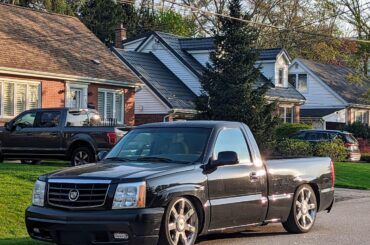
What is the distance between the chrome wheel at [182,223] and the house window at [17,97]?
18942mm

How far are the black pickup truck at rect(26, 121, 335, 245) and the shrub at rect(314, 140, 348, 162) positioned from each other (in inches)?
744

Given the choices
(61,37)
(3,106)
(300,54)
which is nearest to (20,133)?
(3,106)

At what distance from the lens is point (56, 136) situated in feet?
63.0

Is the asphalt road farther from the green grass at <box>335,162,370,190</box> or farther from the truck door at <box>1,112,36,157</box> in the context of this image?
the truck door at <box>1,112,36,157</box>

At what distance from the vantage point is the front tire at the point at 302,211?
35.5ft

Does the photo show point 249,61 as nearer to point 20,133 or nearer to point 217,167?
point 20,133

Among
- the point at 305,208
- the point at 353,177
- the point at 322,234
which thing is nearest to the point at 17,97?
the point at 353,177

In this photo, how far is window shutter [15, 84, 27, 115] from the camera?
1065 inches

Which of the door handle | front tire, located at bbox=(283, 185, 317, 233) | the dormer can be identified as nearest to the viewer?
the door handle

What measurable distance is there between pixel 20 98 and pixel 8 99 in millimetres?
553

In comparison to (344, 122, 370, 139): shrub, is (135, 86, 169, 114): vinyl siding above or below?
above

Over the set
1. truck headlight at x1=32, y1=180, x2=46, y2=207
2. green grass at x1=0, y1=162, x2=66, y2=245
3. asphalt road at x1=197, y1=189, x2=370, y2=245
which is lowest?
asphalt road at x1=197, y1=189, x2=370, y2=245

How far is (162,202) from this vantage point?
8.38 meters

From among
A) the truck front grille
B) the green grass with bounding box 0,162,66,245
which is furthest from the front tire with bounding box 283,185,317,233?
the green grass with bounding box 0,162,66,245
